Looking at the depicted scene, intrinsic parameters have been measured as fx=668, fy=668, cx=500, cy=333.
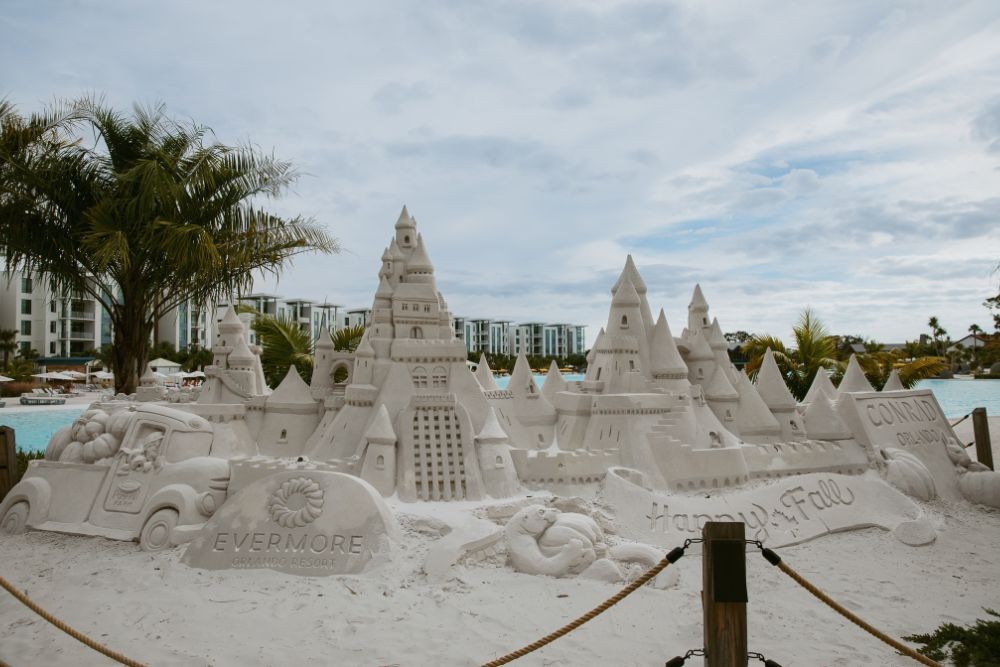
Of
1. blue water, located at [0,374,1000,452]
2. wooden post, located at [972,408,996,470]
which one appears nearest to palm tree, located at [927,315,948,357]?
blue water, located at [0,374,1000,452]

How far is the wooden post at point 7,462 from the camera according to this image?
35.7 feet

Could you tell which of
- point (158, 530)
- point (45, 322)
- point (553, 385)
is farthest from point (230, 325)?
point (45, 322)

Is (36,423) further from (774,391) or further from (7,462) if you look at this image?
(774,391)

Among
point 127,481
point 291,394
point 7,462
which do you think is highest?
point 291,394

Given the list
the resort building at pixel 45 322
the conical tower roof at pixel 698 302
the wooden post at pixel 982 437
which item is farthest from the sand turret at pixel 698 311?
the resort building at pixel 45 322

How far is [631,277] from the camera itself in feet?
51.2

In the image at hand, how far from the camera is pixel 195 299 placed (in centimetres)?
1352

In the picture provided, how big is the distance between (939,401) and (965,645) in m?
32.8

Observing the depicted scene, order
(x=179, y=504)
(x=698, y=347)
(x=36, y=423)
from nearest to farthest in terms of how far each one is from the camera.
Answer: (x=179, y=504) → (x=698, y=347) → (x=36, y=423)

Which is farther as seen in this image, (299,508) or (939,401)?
(939,401)

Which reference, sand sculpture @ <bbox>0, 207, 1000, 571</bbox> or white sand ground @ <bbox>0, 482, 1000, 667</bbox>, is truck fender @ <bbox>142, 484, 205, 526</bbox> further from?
white sand ground @ <bbox>0, 482, 1000, 667</bbox>

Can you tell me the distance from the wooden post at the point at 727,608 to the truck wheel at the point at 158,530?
737 centimetres

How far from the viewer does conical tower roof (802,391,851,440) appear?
13.4m

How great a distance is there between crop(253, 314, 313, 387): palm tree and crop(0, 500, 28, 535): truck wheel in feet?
37.4
